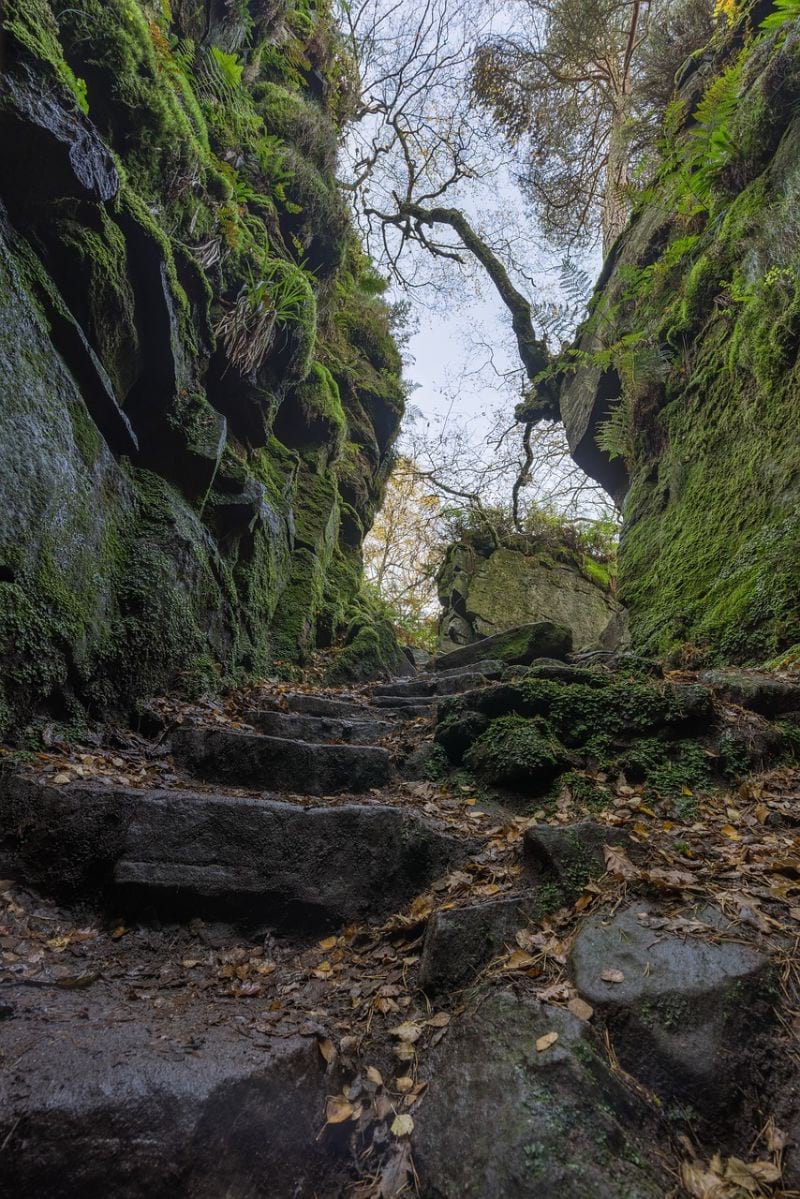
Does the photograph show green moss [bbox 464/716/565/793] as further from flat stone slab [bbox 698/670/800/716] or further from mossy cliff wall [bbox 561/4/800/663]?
mossy cliff wall [bbox 561/4/800/663]

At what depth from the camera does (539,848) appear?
2471mm

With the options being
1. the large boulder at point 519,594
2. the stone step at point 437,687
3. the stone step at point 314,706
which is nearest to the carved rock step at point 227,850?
the stone step at point 314,706

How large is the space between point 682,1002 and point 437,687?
444 cm

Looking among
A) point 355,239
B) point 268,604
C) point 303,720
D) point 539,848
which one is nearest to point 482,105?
point 355,239

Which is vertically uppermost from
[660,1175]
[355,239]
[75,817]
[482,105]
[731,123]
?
[482,105]

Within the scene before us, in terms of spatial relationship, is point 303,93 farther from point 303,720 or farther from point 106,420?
point 303,720

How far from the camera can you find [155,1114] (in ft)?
5.16

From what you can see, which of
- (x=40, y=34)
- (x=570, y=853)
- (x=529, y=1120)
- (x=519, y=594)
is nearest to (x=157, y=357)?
(x=40, y=34)

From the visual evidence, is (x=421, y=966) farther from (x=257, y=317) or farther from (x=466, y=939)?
(x=257, y=317)

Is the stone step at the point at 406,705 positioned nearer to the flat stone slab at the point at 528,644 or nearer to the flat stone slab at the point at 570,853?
the flat stone slab at the point at 528,644

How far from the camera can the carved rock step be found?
103 inches

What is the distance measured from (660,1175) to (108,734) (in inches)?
144

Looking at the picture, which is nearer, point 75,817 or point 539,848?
point 539,848

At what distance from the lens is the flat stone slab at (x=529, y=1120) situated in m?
1.42
